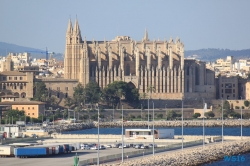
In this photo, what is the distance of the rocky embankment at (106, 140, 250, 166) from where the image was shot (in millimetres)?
62438

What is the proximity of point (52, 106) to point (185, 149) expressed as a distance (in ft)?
207

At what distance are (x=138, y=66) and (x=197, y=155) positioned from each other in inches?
2961

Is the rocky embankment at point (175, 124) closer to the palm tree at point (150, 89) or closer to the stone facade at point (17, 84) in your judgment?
the stone facade at point (17, 84)

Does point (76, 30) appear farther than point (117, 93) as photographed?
Yes

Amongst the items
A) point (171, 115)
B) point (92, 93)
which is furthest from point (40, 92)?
point (171, 115)

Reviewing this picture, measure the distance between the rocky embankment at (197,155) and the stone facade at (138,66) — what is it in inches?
2451

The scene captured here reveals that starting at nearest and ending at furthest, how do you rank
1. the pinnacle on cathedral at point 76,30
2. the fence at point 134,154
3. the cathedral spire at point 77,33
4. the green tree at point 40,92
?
the fence at point 134,154 < the green tree at point 40,92 < the cathedral spire at point 77,33 < the pinnacle on cathedral at point 76,30

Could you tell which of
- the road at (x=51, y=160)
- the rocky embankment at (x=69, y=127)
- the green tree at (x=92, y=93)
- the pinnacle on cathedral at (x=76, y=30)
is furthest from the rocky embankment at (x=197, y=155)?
the pinnacle on cathedral at (x=76, y=30)

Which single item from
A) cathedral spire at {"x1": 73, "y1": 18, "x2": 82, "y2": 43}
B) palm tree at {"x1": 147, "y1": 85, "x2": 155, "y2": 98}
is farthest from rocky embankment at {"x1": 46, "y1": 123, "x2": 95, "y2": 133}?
cathedral spire at {"x1": 73, "y1": 18, "x2": 82, "y2": 43}

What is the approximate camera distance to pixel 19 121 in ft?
370

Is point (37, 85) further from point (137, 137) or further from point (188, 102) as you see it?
point (137, 137)

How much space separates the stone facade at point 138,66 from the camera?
14075 centimetres

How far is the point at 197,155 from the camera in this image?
68062mm

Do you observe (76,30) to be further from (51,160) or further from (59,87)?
(51,160)
